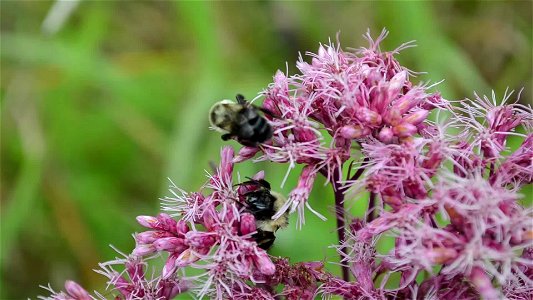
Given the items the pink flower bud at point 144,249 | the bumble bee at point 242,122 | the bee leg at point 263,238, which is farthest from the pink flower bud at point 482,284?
the pink flower bud at point 144,249

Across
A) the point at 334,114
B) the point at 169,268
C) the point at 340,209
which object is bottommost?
the point at 169,268

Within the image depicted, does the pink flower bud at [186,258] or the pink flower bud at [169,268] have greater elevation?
the pink flower bud at [186,258]

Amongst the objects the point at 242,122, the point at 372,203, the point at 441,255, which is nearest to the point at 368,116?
the point at 372,203

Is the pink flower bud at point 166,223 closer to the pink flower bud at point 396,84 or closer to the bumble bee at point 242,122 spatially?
→ the bumble bee at point 242,122

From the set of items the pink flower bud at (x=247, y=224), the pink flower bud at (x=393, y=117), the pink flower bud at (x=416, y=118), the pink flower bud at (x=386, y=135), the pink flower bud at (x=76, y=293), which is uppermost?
the pink flower bud at (x=416, y=118)

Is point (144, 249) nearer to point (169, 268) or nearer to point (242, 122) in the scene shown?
point (169, 268)

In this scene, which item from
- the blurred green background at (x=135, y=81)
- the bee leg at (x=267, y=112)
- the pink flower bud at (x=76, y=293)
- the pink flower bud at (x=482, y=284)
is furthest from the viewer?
the blurred green background at (x=135, y=81)

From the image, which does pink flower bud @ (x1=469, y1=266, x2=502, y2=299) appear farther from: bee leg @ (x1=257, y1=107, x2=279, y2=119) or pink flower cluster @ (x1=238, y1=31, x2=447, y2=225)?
bee leg @ (x1=257, y1=107, x2=279, y2=119)

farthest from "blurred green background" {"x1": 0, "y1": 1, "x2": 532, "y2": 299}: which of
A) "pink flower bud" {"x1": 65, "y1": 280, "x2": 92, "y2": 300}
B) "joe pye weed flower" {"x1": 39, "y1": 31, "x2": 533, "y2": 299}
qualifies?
"joe pye weed flower" {"x1": 39, "y1": 31, "x2": 533, "y2": 299}
